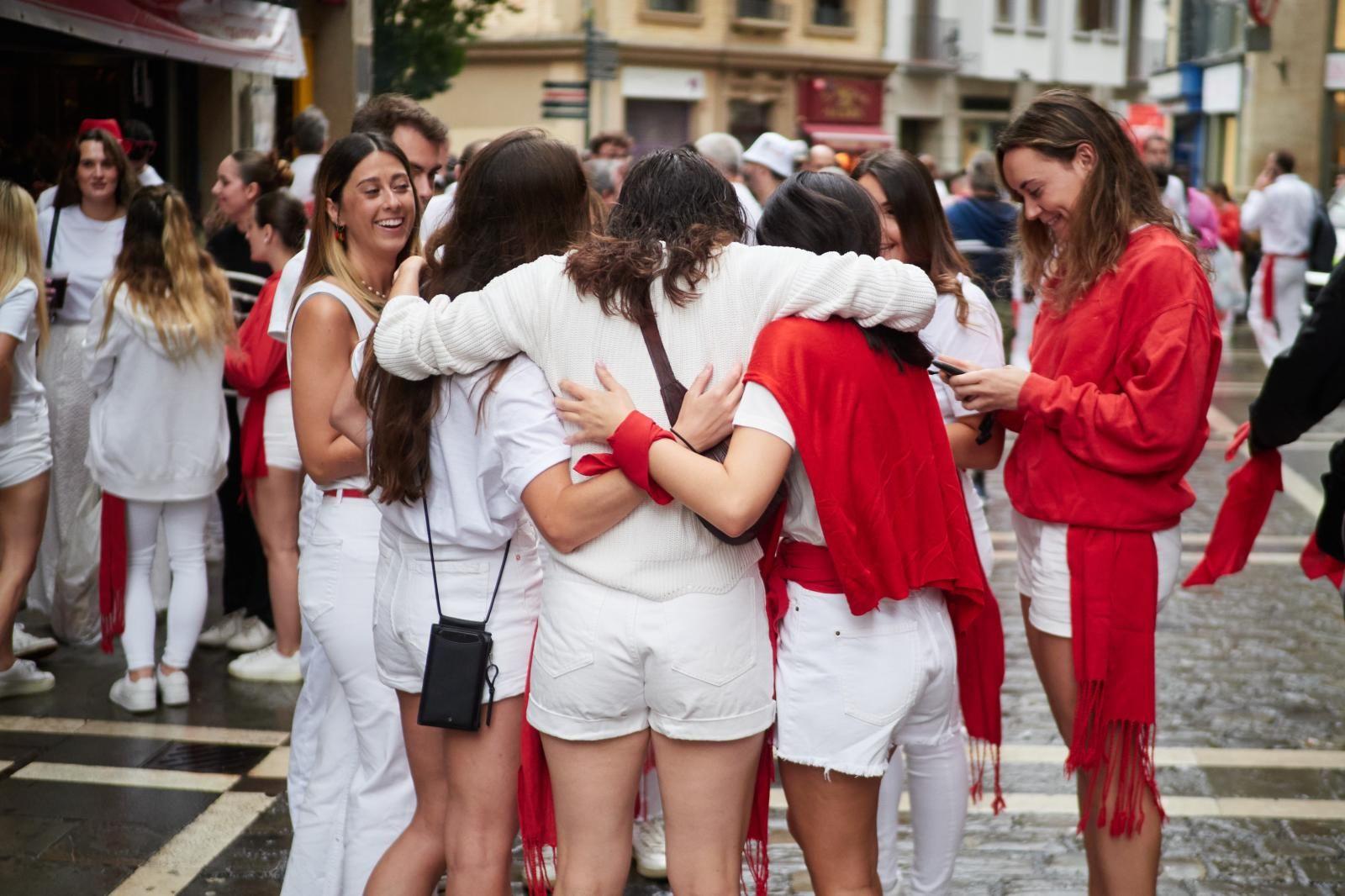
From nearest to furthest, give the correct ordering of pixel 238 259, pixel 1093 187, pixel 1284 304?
pixel 1093 187 → pixel 238 259 → pixel 1284 304

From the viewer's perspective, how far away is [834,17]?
37844 millimetres

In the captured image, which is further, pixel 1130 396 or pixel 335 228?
pixel 335 228

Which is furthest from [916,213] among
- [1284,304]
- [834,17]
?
[834,17]

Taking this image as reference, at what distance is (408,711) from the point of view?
10.8 ft

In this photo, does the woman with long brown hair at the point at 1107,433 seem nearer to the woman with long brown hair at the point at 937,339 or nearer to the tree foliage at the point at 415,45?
the woman with long brown hair at the point at 937,339

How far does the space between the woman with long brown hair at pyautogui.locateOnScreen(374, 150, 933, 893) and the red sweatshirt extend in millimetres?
758

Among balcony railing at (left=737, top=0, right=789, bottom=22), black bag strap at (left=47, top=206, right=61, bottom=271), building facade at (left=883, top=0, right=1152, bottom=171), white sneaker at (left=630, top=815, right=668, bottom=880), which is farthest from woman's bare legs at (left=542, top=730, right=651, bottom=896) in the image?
building facade at (left=883, top=0, right=1152, bottom=171)

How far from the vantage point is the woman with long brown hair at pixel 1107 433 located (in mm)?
3402

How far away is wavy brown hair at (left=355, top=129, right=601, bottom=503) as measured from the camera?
9.93 ft

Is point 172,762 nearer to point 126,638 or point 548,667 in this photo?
point 126,638

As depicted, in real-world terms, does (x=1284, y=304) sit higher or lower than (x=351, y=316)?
lower

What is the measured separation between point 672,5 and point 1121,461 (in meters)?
32.9

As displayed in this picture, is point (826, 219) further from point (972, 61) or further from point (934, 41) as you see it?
point (972, 61)

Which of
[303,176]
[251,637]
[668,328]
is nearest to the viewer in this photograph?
[668,328]
